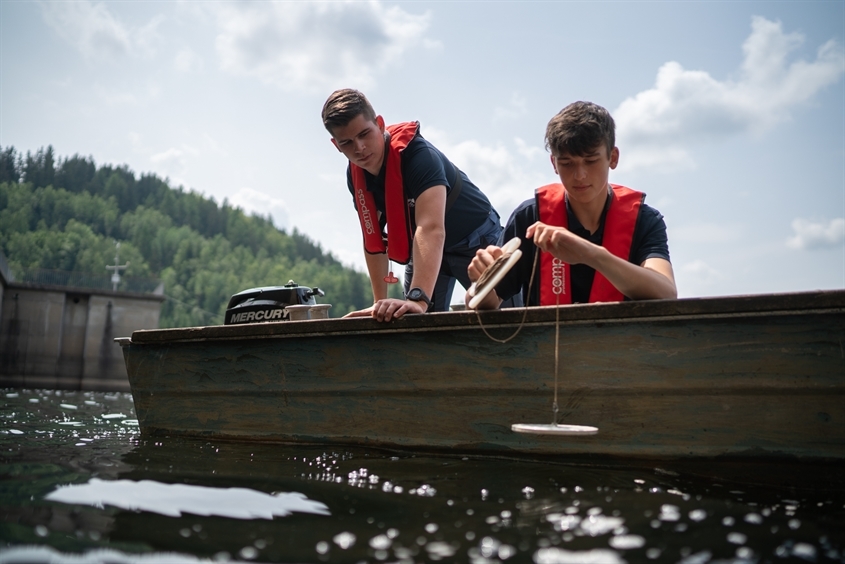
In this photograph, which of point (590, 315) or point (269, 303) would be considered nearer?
point (590, 315)

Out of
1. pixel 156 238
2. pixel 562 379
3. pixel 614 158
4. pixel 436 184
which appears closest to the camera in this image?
pixel 562 379

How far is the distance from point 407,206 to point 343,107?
78 cm

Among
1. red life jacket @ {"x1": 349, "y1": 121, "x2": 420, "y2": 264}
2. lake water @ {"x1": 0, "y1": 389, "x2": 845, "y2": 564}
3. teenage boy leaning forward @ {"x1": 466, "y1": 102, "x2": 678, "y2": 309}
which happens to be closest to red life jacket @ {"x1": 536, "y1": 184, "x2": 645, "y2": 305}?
teenage boy leaning forward @ {"x1": 466, "y1": 102, "x2": 678, "y2": 309}

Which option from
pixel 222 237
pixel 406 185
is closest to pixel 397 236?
pixel 406 185

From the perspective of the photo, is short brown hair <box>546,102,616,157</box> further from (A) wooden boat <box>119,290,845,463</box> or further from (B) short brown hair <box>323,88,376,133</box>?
(B) short brown hair <box>323,88,376,133</box>

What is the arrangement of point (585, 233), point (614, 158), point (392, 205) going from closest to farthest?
point (614, 158) → point (585, 233) → point (392, 205)

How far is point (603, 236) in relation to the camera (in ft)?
10.9

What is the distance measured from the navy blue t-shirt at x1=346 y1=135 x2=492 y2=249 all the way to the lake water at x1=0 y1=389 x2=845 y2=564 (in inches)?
67.4

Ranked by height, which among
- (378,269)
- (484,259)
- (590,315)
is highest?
(378,269)

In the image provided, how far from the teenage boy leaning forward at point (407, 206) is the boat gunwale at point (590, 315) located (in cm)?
14

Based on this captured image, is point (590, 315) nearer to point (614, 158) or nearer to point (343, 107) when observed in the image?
point (614, 158)

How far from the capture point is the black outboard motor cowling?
4.85 m

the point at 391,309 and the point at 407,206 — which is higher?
the point at 407,206

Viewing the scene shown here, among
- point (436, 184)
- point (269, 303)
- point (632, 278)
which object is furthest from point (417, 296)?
point (269, 303)
